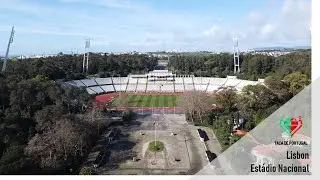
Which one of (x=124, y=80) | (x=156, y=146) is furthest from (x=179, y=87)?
(x=156, y=146)

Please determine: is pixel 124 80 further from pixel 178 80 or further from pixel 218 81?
pixel 218 81

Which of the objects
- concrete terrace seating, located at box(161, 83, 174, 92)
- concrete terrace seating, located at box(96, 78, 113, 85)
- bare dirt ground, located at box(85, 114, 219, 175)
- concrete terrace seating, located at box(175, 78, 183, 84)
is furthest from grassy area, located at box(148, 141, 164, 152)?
concrete terrace seating, located at box(175, 78, 183, 84)

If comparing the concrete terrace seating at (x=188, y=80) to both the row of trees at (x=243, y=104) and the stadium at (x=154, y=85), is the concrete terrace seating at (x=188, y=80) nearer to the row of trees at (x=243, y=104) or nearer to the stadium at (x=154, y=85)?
the stadium at (x=154, y=85)

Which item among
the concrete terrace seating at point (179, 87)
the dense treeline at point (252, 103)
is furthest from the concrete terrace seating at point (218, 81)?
the dense treeline at point (252, 103)

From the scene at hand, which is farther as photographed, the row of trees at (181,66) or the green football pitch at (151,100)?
the row of trees at (181,66)

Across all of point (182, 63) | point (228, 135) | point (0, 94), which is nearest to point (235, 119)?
point (228, 135)

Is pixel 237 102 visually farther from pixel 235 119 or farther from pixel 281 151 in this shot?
pixel 281 151

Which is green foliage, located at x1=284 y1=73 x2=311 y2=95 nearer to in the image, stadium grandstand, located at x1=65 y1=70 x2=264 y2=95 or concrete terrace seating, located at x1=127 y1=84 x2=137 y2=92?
stadium grandstand, located at x1=65 y1=70 x2=264 y2=95
